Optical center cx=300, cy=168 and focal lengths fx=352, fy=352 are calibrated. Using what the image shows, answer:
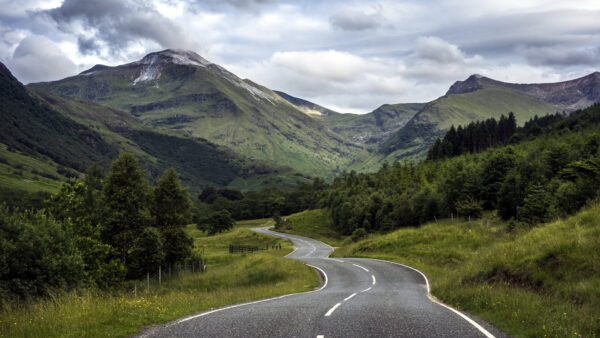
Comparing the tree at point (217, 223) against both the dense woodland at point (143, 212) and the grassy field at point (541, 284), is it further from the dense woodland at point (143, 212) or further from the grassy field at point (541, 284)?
the grassy field at point (541, 284)

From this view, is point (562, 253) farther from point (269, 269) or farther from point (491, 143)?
point (491, 143)

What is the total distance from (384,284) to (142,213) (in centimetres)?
2499

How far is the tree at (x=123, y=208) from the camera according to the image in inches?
1394

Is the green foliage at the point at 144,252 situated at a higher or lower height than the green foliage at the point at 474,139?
lower

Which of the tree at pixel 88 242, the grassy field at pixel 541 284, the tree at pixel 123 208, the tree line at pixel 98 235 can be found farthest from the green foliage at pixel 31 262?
the grassy field at pixel 541 284

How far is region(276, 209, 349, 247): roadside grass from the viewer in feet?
364

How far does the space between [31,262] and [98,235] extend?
1056 cm

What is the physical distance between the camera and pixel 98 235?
3359 centimetres

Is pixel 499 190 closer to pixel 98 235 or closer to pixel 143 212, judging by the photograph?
pixel 143 212

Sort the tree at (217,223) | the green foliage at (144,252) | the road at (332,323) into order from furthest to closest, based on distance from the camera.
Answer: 1. the tree at (217,223)
2. the green foliage at (144,252)
3. the road at (332,323)

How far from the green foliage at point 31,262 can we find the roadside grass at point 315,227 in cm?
8296

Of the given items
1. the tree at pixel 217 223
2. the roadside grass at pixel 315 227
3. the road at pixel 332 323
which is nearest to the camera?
the road at pixel 332 323

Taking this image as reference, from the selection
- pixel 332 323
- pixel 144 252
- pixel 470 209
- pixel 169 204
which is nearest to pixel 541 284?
pixel 332 323

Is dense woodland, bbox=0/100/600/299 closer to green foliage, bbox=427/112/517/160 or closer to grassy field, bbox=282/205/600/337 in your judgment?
grassy field, bbox=282/205/600/337
